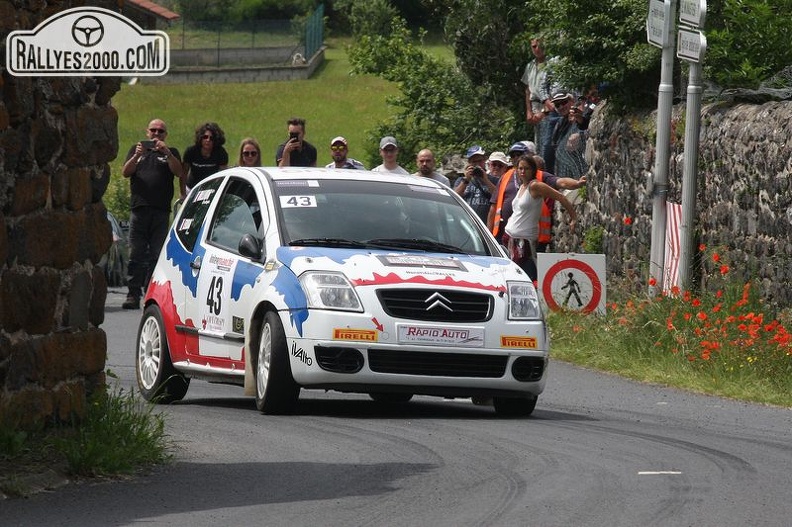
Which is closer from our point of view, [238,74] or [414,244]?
[414,244]

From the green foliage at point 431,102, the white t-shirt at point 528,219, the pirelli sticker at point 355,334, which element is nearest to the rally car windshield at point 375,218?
the pirelli sticker at point 355,334

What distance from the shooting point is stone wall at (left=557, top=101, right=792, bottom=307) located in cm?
1638

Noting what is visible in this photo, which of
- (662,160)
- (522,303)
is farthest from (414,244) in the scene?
(662,160)

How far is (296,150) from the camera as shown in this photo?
67.3 feet

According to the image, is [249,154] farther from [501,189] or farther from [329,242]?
[329,242]

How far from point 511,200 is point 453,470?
10.6 meters

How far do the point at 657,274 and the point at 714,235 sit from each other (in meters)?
0.68

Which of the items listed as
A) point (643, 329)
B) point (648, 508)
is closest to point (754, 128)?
point (643, 329)

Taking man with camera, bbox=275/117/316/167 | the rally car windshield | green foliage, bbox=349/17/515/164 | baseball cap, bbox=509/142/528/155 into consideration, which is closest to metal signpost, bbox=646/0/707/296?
baseball cap, bbox=509/142/528/155

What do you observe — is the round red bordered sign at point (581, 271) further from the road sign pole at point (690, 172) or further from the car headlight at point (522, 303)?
the car headlight at point (522, 303)

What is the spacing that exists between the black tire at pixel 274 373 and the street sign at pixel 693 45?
242 inches

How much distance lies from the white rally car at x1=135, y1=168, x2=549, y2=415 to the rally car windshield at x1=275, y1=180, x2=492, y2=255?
0.01 metres

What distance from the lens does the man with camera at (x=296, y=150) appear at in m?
20.4

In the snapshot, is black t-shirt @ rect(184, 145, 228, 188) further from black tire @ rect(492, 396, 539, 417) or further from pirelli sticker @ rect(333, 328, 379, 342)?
pirelli sticker @ rect(333, 328, 379, 342)
